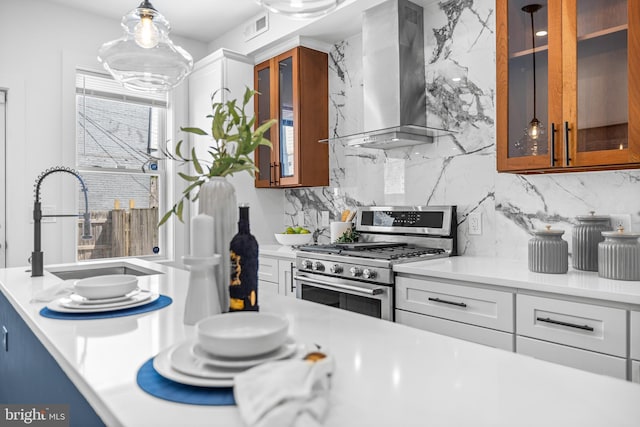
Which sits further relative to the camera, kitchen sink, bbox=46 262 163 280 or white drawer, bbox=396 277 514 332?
kitchen sink, bbox=46 262 163 280

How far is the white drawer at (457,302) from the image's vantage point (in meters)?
1.87

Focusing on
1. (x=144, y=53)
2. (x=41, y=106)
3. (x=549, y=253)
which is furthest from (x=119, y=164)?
(x=549, y=253)

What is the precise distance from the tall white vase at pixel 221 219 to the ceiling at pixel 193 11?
108 inches

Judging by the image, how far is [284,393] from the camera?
0.64m

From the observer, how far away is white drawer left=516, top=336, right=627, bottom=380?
5.09 feet

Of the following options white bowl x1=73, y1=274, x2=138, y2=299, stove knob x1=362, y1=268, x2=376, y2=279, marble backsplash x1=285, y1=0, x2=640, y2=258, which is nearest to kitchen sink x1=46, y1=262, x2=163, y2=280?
white bowl x1=73, y1=274, x2=138, y2=299

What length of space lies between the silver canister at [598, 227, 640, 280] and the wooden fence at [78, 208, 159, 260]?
372cm

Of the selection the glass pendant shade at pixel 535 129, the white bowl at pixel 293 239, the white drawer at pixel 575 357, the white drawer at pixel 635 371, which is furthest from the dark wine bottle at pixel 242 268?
the white bowl at pixel 293 239

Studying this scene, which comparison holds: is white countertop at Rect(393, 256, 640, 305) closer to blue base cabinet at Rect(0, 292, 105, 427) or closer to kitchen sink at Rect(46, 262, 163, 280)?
kitchen sink at Rect(46, 262, 163, 280)

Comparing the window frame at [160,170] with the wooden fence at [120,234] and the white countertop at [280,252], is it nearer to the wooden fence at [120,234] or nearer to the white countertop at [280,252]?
the wooden fence at [120,234]

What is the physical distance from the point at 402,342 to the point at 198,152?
3529 mm

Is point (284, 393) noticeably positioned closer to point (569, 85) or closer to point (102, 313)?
point (102, 313)

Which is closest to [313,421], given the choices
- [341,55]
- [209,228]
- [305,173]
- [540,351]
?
[209,228]

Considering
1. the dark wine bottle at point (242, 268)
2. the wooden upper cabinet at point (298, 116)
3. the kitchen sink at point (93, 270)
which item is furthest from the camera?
the wooden upper cabinet at point (298, 116)
